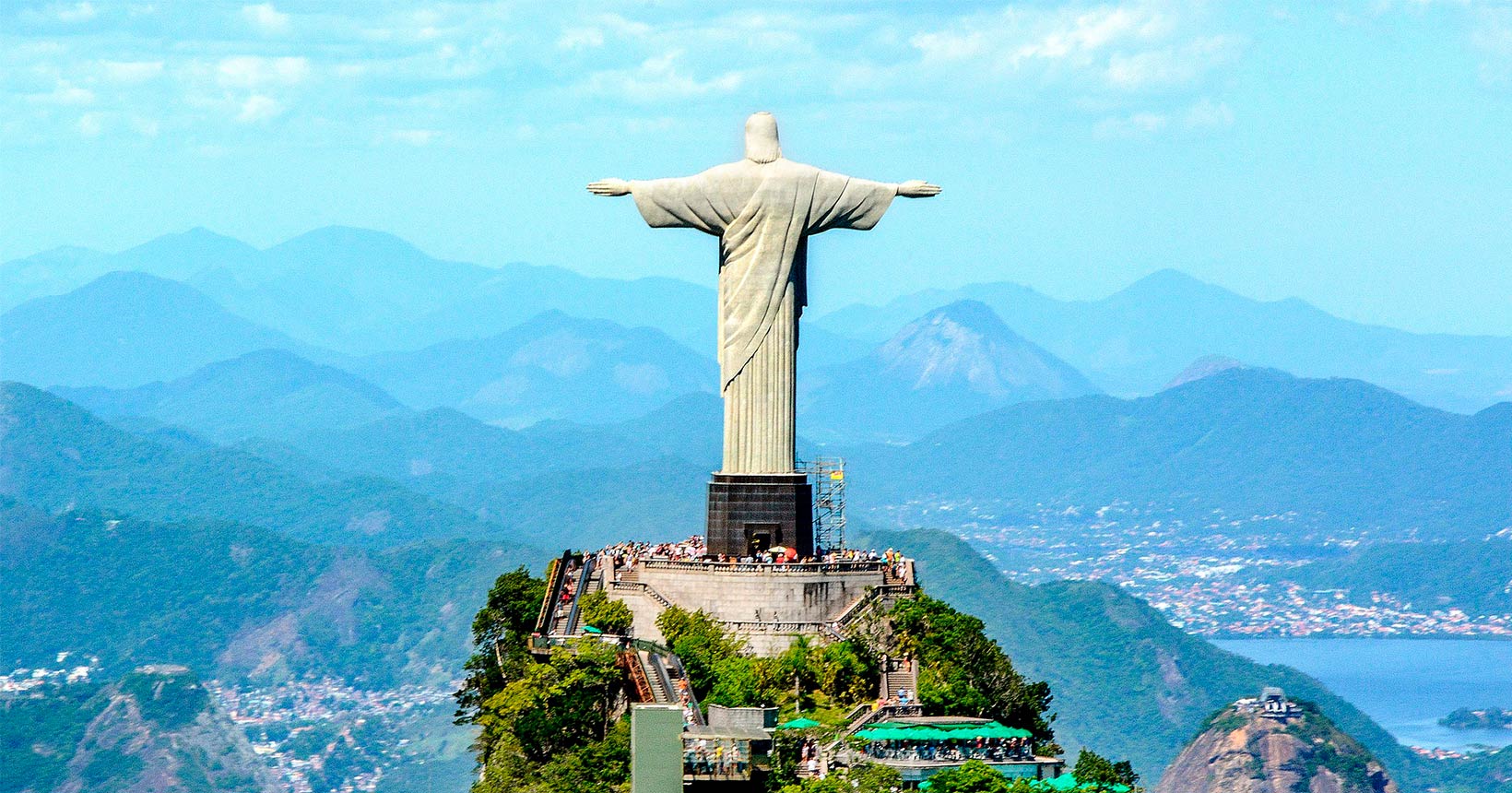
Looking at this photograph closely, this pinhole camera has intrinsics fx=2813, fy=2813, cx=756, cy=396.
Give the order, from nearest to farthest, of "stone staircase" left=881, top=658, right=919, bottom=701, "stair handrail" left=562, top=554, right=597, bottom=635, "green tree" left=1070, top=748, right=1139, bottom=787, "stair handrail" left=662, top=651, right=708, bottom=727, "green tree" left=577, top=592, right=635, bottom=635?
"stair handrail" left=662, top=651, right=708, bottom=727 < "green tree" left=1070, top=748, right=1139, bottom=787 < "stone staircase" left=881, top=658, right=919, bottom=701 < "stair handrail" left=562, top=554, right=597, bottom=635 < "green tree" left=577, top=592, right=635, bottom=635

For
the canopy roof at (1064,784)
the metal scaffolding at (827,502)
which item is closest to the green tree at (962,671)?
the metal scaffolding at (827,502)

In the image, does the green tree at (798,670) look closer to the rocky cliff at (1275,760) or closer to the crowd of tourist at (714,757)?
the crowd of tourist at (714,757)

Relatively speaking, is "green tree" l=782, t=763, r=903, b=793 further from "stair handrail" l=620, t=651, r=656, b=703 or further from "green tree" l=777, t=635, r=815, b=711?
"green tree" l=777, t=635, r=815, b=711

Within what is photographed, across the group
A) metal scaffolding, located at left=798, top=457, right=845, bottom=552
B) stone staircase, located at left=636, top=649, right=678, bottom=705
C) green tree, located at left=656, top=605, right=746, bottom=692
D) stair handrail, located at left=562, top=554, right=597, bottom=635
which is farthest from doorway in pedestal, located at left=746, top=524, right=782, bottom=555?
stone staircase, located at left=636, top=649, right=678, bottom=705

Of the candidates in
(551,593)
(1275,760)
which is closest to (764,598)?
(551,593)

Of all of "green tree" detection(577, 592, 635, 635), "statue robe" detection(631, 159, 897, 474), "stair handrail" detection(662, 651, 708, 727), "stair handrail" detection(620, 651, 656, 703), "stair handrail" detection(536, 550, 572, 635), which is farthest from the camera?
"statue robe" detection(631, 159, 897, 474)

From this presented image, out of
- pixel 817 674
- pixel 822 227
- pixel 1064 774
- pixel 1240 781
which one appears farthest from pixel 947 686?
pixel 1240 781

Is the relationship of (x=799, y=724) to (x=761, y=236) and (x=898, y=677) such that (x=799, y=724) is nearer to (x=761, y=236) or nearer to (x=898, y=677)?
(x=898, y=677)
